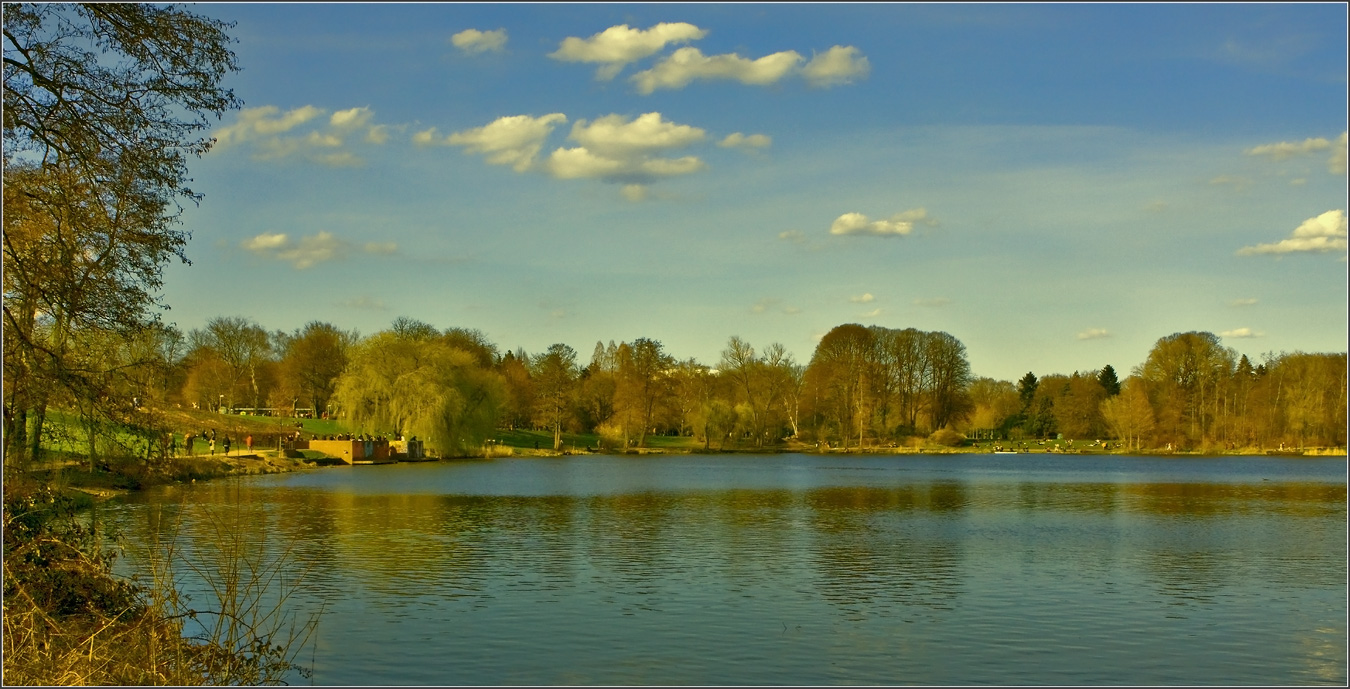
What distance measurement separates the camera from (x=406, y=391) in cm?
6406

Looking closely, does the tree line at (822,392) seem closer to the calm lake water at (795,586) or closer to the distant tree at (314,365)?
the distant tree at (314,365)

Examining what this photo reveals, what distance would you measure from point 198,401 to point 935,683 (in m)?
76.7

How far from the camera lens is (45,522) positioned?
1199 cm

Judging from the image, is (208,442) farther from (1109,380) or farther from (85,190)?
(1109,380)

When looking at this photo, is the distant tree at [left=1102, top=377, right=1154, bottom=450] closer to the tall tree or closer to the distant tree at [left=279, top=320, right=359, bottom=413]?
the distant tree at [left=279, top=320, right=359, bottom=413]

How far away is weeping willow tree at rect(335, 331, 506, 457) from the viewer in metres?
63.8

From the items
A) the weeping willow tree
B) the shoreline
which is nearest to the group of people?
the shoreline

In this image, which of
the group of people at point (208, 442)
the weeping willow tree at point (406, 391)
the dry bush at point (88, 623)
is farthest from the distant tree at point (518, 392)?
the dry bush at point (88, 623)

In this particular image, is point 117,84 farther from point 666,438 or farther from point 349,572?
point 666,438

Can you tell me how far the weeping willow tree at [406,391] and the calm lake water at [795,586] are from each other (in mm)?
24927

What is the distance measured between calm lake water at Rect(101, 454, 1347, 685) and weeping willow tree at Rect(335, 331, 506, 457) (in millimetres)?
24927

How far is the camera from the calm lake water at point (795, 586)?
12.9 m

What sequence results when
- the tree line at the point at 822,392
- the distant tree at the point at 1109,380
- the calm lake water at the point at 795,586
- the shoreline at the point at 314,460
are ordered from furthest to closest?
the distant tree at the point at 1109,380, the tree line at the point at 822,392, the shoreline at the point at 314,460, the calm lake water at the point at 795,586

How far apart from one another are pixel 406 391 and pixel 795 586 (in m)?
49.1
